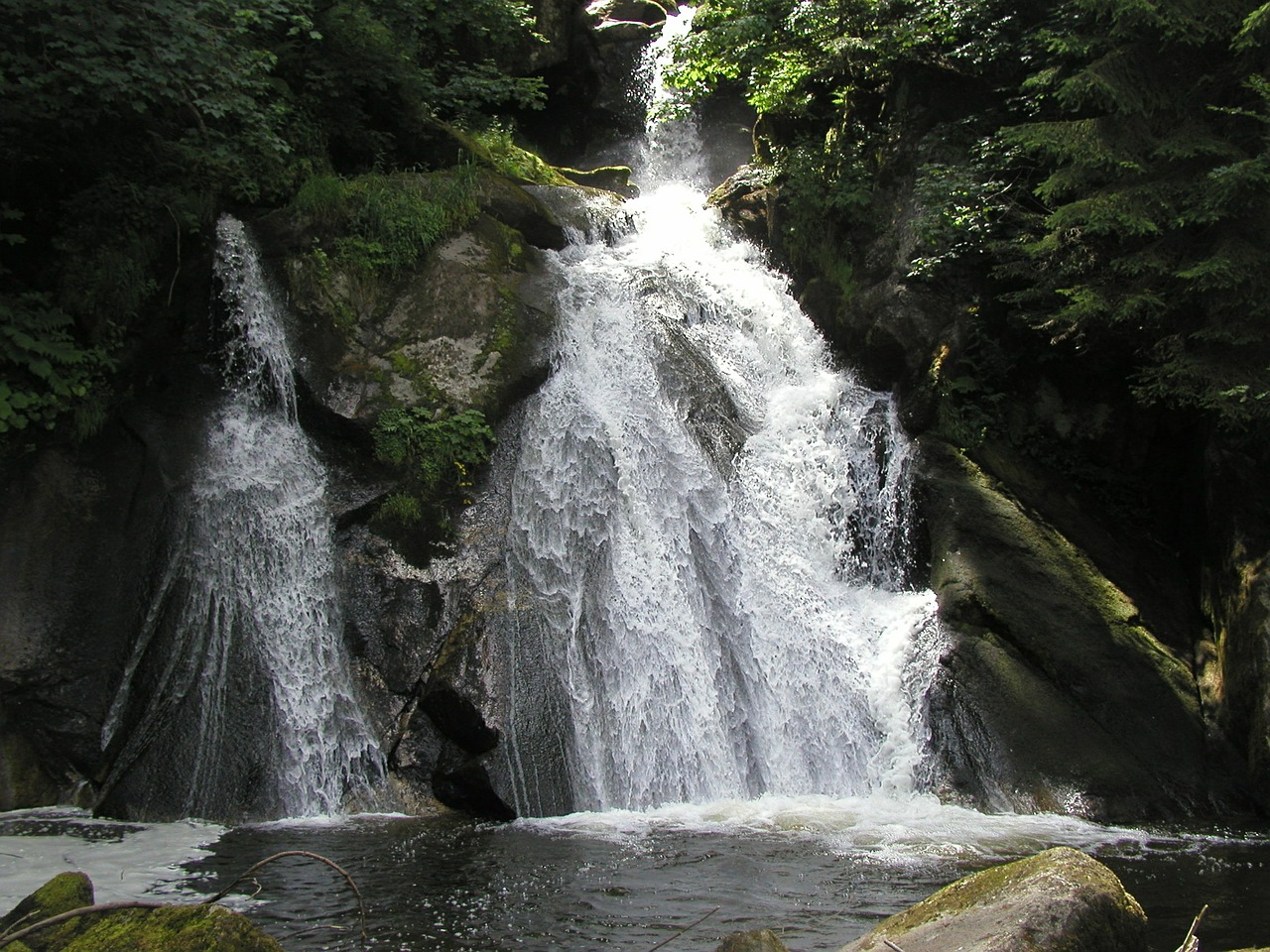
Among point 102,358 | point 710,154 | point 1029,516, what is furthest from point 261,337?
point 710,154

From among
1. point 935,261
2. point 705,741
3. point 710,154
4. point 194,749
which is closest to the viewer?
point 194,749

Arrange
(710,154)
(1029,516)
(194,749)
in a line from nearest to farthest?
(194,749) → (1029,516) → (710,154)

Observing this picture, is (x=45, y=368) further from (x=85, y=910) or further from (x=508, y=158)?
(x=85, y=910)

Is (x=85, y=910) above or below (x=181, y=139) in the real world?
below

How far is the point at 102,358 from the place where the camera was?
368 inches

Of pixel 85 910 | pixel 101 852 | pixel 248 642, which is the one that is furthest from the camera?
pixel 248 642

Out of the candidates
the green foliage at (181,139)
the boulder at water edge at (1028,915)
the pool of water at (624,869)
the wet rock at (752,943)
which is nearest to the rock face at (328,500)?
the green foliage at (181,139)

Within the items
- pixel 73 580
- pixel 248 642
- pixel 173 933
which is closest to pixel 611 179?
pixel 248 642

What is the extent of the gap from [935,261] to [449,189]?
18.4 ft

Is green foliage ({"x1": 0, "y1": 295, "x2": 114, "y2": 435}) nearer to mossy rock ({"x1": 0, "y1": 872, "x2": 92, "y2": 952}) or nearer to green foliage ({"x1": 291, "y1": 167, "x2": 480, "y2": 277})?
green foliage ({"x1": 291, "y1": 167, "x2": 480, "y2": 277})

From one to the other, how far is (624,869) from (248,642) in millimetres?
4124

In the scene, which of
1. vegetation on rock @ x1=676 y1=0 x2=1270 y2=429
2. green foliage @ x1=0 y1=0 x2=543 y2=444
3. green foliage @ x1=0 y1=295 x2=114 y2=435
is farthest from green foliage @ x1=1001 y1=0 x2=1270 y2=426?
green foliage @ x1=0 y1=295 x2=114 y2=435

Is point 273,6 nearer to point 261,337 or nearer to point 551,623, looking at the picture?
point 261,337

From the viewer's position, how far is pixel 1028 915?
3867 mm
